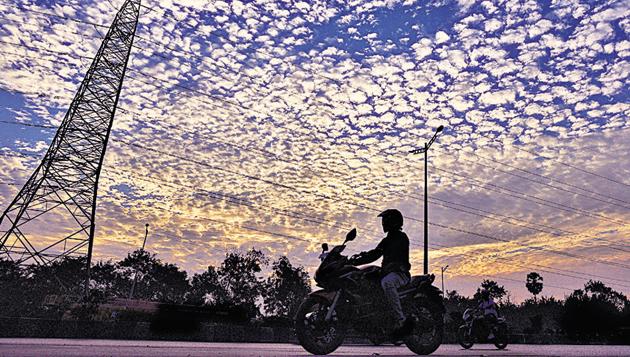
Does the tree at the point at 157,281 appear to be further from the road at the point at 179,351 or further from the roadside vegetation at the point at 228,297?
the road at the point at 179,351

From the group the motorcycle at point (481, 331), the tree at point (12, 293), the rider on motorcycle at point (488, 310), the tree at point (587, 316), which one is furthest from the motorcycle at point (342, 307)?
the tree at point (587, 316)

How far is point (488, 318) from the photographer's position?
17000 millimetres

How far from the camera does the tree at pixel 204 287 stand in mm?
101675

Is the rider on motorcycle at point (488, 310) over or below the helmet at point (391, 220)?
below

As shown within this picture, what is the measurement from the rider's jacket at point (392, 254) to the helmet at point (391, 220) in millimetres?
77

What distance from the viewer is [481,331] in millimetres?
17125

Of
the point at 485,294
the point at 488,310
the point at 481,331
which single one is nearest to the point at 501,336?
the point at 481,331

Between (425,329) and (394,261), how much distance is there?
3.88ft

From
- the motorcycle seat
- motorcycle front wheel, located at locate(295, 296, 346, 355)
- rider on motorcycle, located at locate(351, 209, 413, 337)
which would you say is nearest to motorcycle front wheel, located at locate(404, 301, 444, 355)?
the motorcycle seat

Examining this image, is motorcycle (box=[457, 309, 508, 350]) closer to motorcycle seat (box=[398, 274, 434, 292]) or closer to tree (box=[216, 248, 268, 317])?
motorcycle seat (box=[398, 274, 434, 292])

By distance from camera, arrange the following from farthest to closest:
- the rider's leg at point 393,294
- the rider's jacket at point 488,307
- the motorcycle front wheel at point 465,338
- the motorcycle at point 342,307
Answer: the rider's jacket at point 488,307 → the motorcycle front wheel at point 465,338 → the motorcycle at point 342,307 → the rider's leg at point 393,294

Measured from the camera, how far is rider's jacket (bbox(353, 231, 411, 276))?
263 inches

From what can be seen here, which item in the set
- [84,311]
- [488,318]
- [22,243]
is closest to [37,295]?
[22,243]

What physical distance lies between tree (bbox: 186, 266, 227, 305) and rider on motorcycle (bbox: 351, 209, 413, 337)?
309ft
